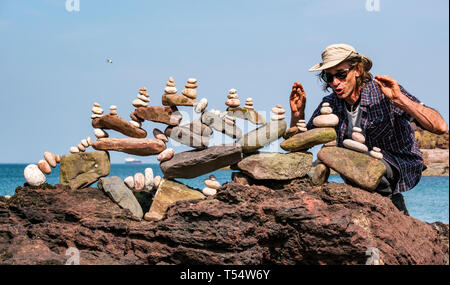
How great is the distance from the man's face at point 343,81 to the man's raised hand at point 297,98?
39 cm

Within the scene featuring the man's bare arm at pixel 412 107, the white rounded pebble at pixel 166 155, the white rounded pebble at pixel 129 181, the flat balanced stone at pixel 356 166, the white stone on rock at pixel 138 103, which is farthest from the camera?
the white rounded pebble at pixel 129 181

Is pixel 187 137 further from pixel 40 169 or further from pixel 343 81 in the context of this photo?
pixel 343 81

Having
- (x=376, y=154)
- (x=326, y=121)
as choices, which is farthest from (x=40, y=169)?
(x=376, y=154)

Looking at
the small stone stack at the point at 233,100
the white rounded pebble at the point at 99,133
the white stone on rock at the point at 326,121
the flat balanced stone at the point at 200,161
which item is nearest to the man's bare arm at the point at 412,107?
the white stone on rock at the point at 326,121

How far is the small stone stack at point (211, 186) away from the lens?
610 centimetres

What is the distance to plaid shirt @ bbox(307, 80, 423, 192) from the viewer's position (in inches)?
243

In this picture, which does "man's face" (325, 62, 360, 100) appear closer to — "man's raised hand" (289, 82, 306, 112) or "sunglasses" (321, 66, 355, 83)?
"sunglasses" (321, 66, 355, 83)

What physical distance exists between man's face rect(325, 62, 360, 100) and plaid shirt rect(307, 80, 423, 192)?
0.62ft

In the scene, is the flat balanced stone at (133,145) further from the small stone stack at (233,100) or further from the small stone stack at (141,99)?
the small stone stack at (233,100)

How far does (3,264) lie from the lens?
182 inches

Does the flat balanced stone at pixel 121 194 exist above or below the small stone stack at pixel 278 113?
below

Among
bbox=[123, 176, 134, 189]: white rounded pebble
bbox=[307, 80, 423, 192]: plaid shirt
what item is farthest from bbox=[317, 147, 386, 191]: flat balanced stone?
bbox=[123, 176, 134, 189]: white rounded pebble

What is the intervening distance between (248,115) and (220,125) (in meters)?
0.38
